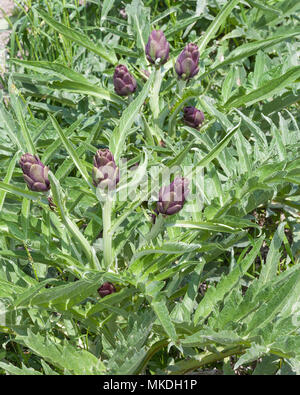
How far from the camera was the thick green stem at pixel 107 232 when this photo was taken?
54.4 inches

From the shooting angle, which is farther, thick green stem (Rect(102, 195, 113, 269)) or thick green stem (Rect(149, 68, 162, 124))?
thick green stem (Rect(149, 68, 162, 124))

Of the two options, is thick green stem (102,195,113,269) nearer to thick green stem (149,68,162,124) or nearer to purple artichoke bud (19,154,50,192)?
purple artichoke bud (19,154,50,192)

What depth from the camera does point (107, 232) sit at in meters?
1.42

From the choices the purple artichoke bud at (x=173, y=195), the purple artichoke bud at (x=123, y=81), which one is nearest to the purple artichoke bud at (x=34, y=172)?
the purple artichoke bud at (x=173, y=195)

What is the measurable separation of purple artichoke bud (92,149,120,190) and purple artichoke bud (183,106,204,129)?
2.19ft

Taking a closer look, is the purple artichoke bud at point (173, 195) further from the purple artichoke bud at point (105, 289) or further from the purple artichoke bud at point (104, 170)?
the purple artichoke bud at point (105, 289)

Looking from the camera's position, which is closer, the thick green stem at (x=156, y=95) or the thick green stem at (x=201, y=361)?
the thick green stem at (x=201, y=361)

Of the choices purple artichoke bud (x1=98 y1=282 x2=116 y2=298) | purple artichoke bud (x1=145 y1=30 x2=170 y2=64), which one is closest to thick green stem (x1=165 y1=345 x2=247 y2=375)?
purple artichoke bud (x1=98 y1=282 x2=116 y2=298)

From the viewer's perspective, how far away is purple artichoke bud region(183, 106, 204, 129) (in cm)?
189

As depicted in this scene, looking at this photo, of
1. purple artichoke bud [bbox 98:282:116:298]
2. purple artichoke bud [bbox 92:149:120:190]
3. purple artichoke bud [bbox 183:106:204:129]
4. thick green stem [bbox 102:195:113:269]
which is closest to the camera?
purple artichoke bud [bbox 92:149:120:190]

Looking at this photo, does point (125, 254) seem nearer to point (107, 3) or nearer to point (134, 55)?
point (134, 55)

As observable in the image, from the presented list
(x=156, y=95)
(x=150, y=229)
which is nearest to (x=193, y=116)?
(x=156, y=95)

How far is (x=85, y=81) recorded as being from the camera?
1961 millimetres
